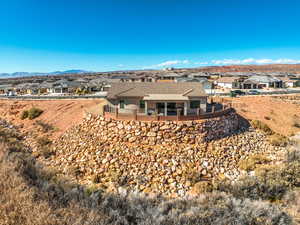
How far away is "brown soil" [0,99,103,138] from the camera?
2735 cm

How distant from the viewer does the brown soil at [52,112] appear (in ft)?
89.7

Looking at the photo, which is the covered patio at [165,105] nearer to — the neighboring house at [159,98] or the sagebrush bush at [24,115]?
the neighboring house at [159,98]

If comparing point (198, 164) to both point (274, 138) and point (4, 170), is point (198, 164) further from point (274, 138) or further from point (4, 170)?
point (4, 170)

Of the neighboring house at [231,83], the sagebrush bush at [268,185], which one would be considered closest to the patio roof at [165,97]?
the sagebrush bush at [268,185]

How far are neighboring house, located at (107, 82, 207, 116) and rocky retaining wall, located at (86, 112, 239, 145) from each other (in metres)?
2.34

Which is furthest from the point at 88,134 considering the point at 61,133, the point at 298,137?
the point at 298,137

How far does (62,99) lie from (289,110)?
4771cm

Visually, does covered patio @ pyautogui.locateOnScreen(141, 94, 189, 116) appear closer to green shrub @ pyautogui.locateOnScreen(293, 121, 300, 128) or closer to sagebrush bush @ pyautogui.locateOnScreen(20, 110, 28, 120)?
green shrub @ pyautogui.locateOnScreen(293, 121, 300, 128)

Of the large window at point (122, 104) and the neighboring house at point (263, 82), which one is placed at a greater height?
the neighboring house at point (263, 82)

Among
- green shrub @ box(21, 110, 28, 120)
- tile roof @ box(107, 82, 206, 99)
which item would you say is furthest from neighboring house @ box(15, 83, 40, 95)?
tile roof @ box(107, 82, 206, 99)

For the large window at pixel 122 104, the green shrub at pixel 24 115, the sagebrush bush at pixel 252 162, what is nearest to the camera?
the sagebrush bush at pixel 252 162

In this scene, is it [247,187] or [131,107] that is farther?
[131,107]

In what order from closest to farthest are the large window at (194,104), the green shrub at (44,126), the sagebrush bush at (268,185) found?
the sagebrush bush at (268,185) → the large window at (194,104) → the green shrub at (44,126)

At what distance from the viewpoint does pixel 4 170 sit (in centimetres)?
740
